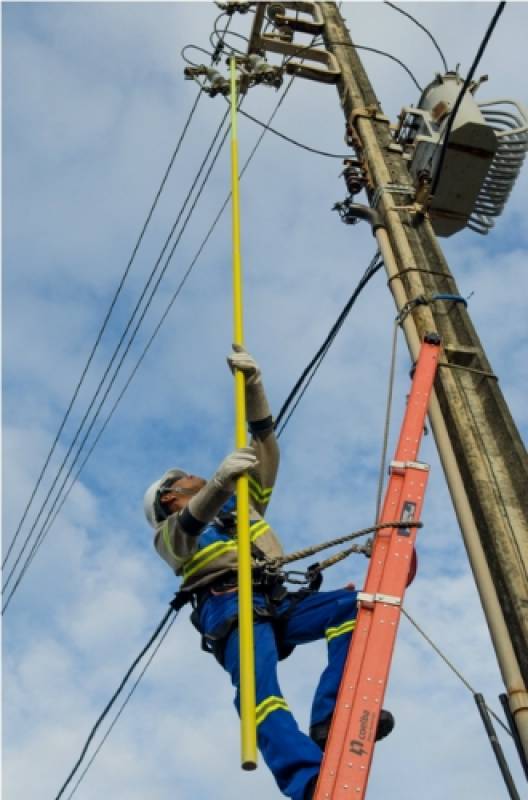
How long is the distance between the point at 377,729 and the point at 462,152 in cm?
342

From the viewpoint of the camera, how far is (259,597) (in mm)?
4523

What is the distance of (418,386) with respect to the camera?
4402 millimetres

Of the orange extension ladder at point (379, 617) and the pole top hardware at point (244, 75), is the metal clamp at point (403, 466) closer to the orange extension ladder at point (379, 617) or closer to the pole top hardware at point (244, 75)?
the orange extension ladder at point (379, 617)

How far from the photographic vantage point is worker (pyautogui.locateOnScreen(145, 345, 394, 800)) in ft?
12.4

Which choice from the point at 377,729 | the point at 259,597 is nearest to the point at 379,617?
the point at 377,729

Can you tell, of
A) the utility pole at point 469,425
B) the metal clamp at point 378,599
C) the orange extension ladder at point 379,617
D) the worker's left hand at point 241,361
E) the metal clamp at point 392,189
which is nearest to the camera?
the orange extension ladder at point 379,617

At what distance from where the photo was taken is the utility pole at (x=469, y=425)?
11.8ft

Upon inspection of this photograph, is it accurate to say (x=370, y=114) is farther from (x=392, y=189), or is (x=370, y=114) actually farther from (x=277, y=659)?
(x=277, y=659)

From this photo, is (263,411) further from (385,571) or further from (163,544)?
(385,571)

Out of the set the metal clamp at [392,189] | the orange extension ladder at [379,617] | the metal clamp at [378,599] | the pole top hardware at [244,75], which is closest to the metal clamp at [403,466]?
the orange extension ladder at [379,617]

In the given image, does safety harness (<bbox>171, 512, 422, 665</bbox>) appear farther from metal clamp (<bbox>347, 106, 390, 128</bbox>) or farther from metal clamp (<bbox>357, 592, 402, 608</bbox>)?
metal clamp (<bbox>347, 106, 390, 128</bbox>)

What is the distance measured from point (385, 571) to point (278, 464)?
1.45 metres

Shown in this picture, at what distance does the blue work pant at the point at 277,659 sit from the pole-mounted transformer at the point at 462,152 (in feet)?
7.81

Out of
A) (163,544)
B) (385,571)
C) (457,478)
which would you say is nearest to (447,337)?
(457,478)
